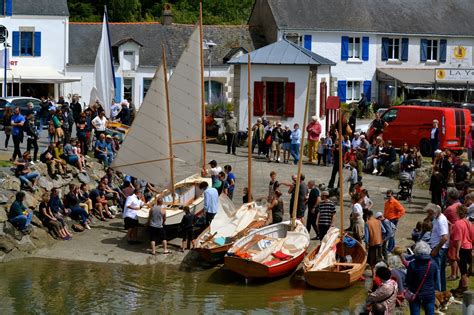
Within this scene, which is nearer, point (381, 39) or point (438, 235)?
point (438, 235)

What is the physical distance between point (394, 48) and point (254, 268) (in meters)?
42.8

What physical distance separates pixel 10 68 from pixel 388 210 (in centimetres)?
3476

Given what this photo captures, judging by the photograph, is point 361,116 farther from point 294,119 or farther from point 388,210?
point 388,210

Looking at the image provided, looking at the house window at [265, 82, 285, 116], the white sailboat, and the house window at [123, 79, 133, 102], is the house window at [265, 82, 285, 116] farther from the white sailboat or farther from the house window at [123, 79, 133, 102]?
the house window at [123, 79, 133, 102]

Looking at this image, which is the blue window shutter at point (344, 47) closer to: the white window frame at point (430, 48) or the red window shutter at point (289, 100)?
the white window frame at point (430, 48)

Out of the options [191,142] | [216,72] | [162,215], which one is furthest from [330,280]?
[216,72]

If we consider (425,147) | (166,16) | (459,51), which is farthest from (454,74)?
(425,147)

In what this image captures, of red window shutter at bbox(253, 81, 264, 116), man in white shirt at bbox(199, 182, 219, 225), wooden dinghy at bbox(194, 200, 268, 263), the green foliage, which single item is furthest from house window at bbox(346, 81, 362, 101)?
man in white shirt at bbox(199, 182, 219, 225)

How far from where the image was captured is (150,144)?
2859 centimetres

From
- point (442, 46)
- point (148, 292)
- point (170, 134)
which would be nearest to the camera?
point (148, 292)

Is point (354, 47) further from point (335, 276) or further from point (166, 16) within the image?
point (335, 276)

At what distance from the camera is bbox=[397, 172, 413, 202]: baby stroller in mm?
32188

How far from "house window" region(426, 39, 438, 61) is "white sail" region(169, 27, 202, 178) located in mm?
38246

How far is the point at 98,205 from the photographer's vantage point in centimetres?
2948
